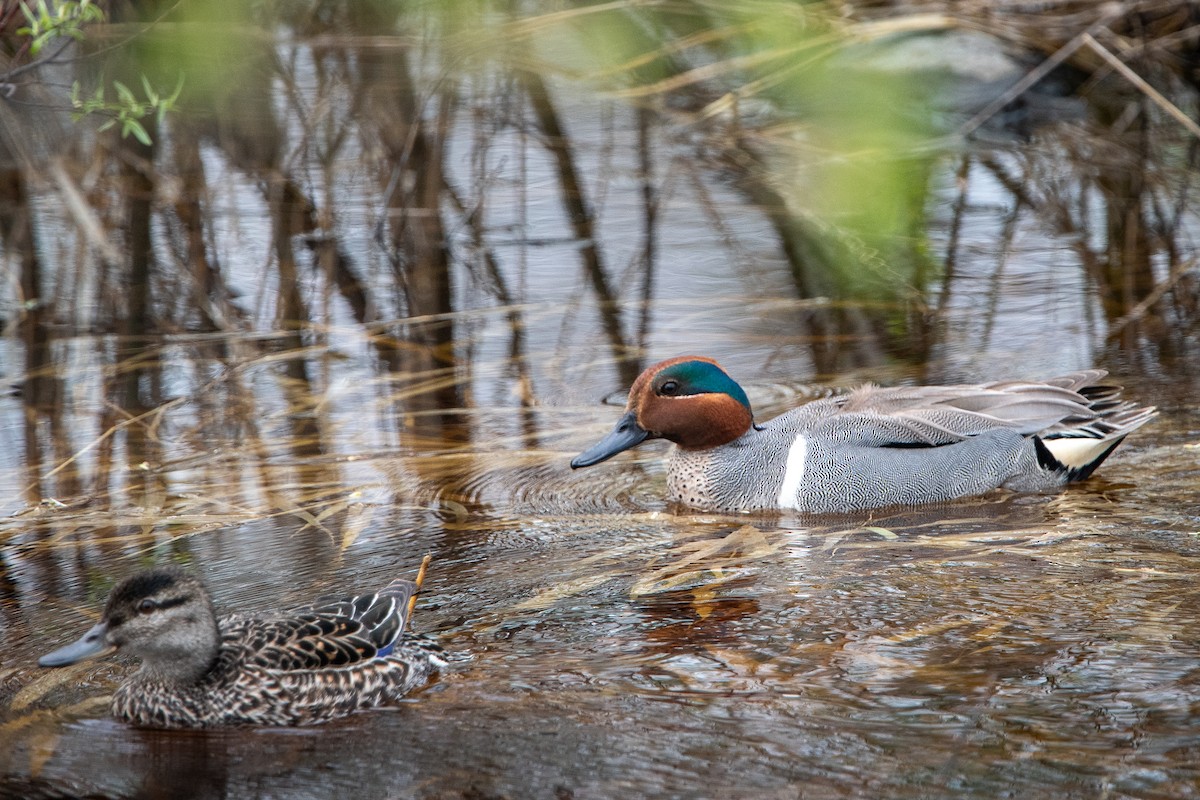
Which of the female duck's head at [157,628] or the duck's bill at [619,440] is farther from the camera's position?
the duck's bill at [619,440]

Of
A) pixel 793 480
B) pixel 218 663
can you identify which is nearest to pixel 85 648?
pixel 218 663

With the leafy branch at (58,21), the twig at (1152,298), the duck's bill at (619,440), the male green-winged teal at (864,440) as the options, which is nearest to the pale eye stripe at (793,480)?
the male green-winged teal at (864,440)

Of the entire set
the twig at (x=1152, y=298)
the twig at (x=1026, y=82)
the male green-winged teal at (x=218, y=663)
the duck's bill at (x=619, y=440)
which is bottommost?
the male green-winged teal at (x=218, y=663)

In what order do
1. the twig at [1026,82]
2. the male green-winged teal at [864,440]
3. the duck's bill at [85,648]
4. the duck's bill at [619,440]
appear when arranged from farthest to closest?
1. the twig at [1026,82]
2. the duck's bill at [619,440]
3. the male green-winged teal at [864,440]
4. the duck's bill at [85,648]

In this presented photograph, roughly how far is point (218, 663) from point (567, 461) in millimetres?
2436

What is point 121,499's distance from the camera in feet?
19.7

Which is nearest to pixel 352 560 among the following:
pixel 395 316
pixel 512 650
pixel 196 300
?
pixel 512 650

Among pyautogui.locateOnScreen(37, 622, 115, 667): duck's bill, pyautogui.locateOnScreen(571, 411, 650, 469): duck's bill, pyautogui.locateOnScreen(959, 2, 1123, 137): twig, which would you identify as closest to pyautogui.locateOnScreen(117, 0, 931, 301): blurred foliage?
pyautogui.locateOnScreen(959, 2, 1123, 137): twig

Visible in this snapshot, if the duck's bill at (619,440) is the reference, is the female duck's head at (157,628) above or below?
below

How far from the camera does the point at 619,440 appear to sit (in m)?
6.20

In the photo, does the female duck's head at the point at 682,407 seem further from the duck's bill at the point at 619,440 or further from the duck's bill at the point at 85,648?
the duck's bill at the point at 85,648

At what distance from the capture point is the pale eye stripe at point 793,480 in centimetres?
600

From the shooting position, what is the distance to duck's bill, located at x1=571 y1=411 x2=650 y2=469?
6.11 m

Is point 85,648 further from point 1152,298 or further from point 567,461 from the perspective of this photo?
point 1152,298
